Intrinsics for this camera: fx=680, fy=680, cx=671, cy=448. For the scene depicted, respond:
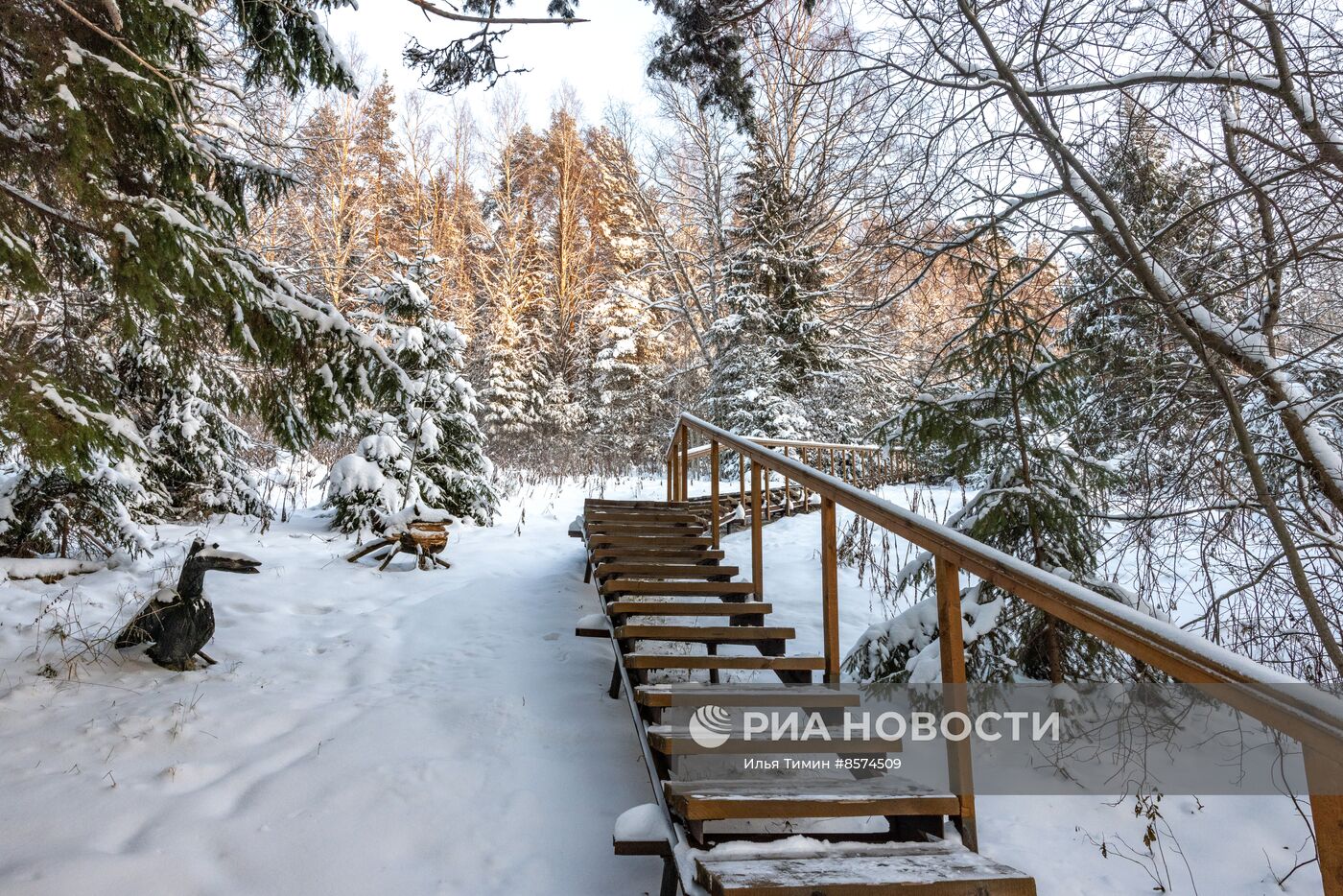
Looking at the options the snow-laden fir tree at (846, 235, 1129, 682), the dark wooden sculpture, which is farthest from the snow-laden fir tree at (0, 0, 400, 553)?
the snow-laden fir tree at (846, 235, 1129, 682)

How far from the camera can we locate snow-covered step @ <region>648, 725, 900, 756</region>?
7.97ft

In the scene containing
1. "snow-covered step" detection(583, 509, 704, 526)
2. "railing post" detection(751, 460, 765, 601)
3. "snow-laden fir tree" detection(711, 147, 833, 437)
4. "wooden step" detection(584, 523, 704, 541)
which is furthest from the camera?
"snow-laden fir tree" detection(711, 147, 833, 437)

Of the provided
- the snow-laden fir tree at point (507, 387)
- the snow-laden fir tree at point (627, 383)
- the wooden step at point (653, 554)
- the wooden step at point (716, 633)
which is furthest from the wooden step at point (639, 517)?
the snow-laden fir tree at point (507, 387)

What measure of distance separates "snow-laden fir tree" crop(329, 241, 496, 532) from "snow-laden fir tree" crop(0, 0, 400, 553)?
2.02 metres

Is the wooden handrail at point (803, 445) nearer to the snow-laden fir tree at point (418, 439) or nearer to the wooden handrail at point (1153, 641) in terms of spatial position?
the snow-laden fir tree at point (418, 439)

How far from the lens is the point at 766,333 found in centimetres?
1337

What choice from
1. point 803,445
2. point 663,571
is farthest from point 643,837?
point 803,445

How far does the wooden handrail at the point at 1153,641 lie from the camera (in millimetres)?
1093

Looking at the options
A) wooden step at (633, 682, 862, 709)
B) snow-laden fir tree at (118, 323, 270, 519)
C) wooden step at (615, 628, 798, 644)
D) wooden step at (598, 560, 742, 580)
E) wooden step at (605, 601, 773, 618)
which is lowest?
wooden step at (633, 682, 862, 709)

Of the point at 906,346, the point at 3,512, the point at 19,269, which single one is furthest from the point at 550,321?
the point at 19,269

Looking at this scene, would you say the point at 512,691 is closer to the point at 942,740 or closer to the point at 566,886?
the point at 566,886

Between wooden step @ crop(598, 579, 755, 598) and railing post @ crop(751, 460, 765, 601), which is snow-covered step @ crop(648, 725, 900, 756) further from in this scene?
railing post @ crop(751, 460, 765, 601)

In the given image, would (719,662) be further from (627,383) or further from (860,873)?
(627,383)

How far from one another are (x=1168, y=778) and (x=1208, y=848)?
0.44m
